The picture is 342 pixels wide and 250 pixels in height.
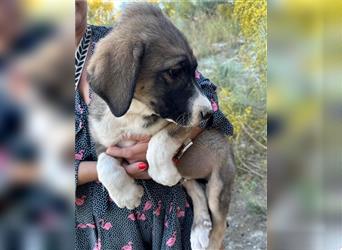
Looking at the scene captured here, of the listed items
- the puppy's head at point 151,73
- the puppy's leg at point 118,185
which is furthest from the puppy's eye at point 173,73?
the puppy's leg at point 118,185

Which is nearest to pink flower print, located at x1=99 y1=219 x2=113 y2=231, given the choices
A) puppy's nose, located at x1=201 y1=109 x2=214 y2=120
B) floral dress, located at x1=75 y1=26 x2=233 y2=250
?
floral dress, located at x1=75 y1=26 x2=233 y2=250

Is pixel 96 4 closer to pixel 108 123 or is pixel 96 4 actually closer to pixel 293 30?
pixel 108 123

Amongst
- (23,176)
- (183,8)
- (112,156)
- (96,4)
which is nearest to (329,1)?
(23,176)

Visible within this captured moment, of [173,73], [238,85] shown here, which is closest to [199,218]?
[173,73]

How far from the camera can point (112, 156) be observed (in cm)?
186

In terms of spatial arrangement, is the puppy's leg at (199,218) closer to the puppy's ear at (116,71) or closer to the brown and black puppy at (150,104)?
the brown and black puppy at (150,104)

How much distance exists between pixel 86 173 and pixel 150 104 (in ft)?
1.04

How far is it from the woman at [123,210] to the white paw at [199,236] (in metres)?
0.03

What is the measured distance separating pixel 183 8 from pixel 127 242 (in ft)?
5.96

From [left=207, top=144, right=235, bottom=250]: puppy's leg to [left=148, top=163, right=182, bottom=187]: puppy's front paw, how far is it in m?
0.21

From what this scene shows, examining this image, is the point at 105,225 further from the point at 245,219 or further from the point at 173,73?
the point at 245,219

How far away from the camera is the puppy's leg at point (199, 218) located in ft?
6.23

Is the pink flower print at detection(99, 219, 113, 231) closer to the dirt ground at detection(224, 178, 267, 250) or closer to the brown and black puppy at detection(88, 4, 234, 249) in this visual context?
the brown and black puppy at detection(88, 4, 234, 249)

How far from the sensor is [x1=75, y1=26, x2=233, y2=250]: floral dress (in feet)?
5.98
